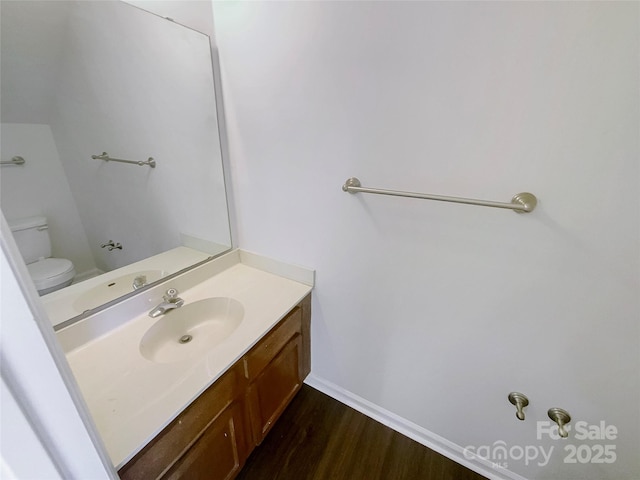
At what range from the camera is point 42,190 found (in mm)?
973

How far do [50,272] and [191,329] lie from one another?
1.92ft

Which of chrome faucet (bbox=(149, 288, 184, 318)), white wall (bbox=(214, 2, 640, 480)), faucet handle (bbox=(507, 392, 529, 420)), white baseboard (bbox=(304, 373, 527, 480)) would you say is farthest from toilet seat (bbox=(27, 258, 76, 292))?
faucet handle (bbox=(507, 392, 529, 420))

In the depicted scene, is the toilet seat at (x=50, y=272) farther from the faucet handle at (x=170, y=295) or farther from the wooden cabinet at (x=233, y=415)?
the wooden cabinet at (x=233, y=415)

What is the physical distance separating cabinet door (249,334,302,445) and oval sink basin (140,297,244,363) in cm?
26

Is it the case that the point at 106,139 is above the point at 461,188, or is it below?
above

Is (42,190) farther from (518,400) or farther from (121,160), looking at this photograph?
(518,400)

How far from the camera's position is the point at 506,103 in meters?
0.83

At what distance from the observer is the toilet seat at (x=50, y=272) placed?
95 centimetres

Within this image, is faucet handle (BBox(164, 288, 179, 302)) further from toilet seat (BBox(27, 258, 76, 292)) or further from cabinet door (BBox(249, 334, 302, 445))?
cabinet door (BBox(249, 334, 302, 445))

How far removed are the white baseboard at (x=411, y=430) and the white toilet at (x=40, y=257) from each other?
1.35 meters

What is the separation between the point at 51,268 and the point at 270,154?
97cm

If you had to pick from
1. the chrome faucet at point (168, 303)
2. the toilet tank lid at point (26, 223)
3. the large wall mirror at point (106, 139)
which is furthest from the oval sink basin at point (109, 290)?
the toilet tank lid at point (26, 223)

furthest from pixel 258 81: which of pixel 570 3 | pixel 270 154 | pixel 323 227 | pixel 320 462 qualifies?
pixel 320 462

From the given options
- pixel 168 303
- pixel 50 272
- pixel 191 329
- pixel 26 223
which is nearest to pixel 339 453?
pixel 191 329
